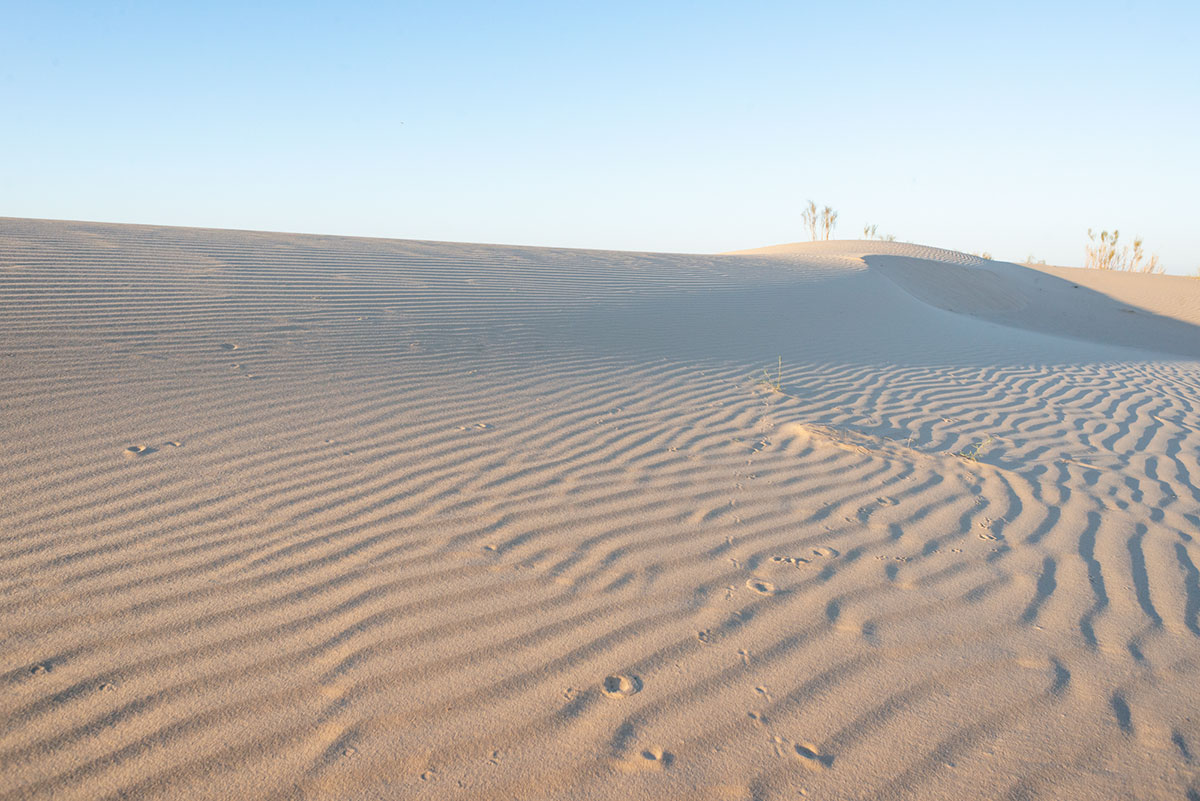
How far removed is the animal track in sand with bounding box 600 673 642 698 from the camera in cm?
235

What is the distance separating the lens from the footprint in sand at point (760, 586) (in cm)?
302

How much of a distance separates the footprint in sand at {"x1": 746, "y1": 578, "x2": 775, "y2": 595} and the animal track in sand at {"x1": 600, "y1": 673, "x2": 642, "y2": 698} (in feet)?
2.72

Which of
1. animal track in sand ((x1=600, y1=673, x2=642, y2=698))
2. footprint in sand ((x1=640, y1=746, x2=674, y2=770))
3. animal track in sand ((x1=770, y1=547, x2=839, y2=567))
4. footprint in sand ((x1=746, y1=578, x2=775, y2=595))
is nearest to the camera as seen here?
footprint in sand ((x1=640, y1=746, x2=674, y2=770))

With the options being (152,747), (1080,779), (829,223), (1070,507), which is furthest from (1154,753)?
(829,223)

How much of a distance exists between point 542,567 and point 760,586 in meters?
0.95

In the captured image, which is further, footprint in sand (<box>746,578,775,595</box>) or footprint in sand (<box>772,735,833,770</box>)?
footprint in sand (<box>746,578,775,595</box>)

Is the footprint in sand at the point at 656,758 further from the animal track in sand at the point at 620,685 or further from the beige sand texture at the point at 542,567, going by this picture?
the animal track in sand at the point at 620,685

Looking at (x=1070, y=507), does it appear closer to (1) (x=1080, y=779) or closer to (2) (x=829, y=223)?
(1) (x=1080, y=779)

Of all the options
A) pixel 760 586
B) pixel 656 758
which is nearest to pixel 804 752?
pixel 656 758

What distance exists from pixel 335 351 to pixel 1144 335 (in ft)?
54.8

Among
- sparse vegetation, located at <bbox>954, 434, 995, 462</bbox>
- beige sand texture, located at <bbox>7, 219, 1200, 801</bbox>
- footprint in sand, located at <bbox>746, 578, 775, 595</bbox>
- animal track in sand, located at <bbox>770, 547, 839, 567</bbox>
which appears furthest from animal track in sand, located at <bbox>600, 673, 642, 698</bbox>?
sparse vegetation, located at <bbox>954, 434, 995, 462</bbox>

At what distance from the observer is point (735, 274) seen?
12609 mm

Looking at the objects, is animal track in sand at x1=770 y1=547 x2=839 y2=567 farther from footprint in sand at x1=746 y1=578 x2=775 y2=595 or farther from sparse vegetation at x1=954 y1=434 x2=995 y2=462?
sparse vegetation at x1=954 y1=434 x2=995 y2=462

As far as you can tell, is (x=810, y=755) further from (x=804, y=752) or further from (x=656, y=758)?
(x=656, y=758)
